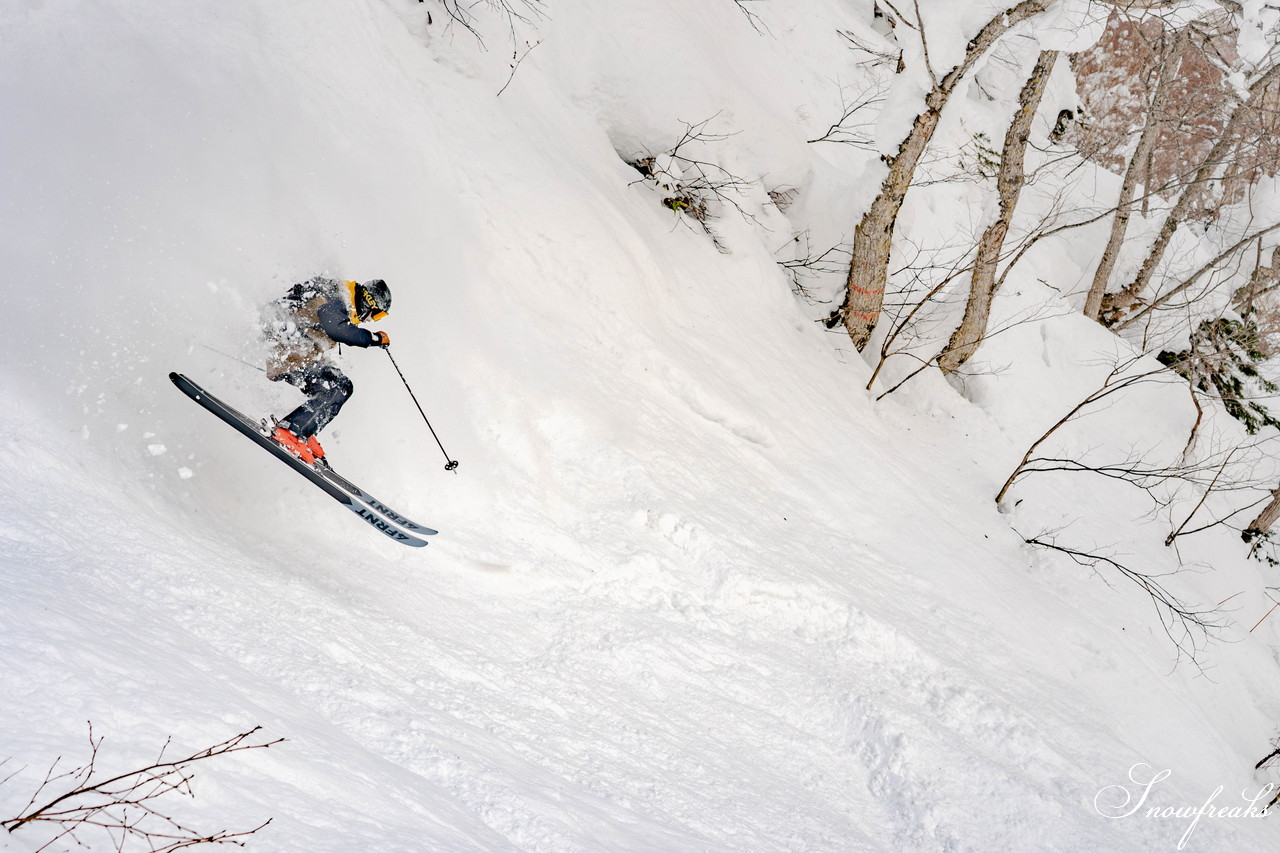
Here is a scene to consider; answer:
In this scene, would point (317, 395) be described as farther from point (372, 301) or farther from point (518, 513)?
point (518, 513)

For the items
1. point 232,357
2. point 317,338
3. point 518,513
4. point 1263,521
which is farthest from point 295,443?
point 1263,521

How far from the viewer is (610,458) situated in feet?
21.2

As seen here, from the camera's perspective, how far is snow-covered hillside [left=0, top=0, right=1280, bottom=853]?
11.8ft

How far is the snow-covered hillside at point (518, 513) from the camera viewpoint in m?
3.60

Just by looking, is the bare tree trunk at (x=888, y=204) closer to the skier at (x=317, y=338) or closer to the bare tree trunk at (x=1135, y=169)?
the bare tree trunk at (x=1135, y=169)

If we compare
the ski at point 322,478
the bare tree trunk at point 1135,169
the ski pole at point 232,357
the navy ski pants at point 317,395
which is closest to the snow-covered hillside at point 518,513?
the ski pole at point 232,357

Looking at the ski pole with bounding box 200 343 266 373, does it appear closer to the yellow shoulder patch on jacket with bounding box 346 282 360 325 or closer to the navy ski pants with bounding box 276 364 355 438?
the navy ski pants with bounding box 276 364 355 438

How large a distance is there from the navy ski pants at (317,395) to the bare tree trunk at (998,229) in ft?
24.8

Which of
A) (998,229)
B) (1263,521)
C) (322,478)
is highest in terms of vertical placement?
(998,229)

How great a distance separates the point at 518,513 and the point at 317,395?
1.71m

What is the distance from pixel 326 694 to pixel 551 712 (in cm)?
130

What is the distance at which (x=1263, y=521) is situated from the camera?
9.97 m

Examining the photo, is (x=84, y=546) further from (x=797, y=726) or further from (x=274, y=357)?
(x=797, y=726)

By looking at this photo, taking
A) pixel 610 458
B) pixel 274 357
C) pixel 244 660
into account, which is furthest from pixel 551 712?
pixel 274 357
